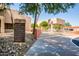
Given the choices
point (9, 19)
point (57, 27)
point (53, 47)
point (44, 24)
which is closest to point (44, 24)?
point (44, 24)

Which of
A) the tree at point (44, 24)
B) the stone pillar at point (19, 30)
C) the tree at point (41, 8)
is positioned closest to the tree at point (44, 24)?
the tree at point (44, 24)

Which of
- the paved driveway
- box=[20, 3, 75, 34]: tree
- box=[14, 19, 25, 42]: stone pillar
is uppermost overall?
box=[20, 3, 75, 34]: tree

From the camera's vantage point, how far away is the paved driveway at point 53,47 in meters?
3.38

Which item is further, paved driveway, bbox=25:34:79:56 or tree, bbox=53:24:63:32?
tree, bbox=53:24:63:32

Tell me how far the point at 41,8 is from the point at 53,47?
731 millimetres

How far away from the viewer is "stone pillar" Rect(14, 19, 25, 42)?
136 inches

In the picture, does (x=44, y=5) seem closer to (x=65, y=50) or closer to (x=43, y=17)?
(x=43, y=17)

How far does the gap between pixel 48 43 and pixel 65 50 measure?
0.33 meters

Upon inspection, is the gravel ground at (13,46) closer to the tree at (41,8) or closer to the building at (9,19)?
the building at (9,19)

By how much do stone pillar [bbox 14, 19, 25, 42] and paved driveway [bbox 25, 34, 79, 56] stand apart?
271mm

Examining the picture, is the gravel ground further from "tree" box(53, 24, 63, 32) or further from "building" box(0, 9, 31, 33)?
"tree" box(53, 24, 63, 32)

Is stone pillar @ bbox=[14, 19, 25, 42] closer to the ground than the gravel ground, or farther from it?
farther from it

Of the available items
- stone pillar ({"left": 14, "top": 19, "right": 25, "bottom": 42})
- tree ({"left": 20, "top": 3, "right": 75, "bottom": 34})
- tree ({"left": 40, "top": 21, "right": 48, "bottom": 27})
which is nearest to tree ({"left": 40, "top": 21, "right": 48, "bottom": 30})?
tree ({"left": 40, "top": 21, "right": 48, "bottom": 27})

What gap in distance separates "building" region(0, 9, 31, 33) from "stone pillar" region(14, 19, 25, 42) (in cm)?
6
